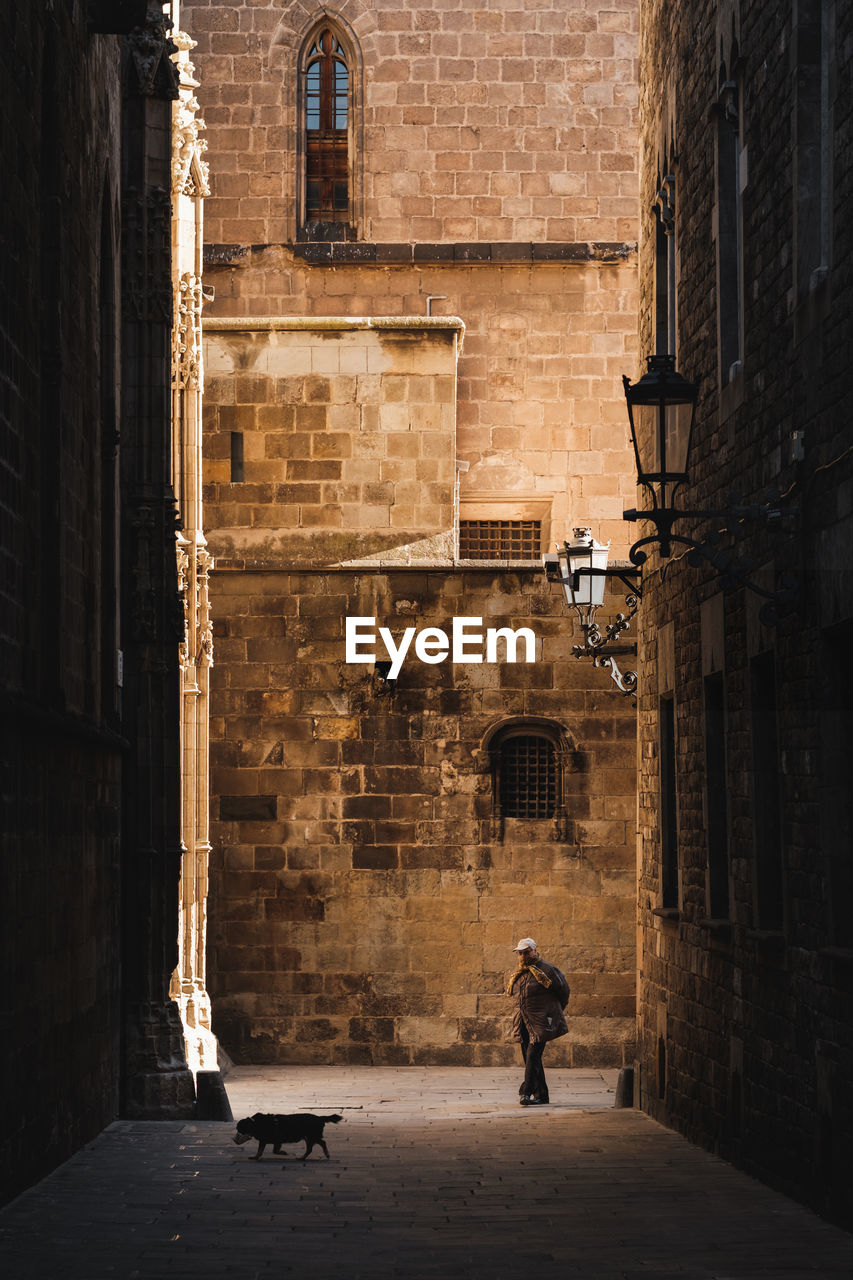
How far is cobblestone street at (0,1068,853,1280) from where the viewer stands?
24.6ft

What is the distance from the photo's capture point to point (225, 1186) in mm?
10180

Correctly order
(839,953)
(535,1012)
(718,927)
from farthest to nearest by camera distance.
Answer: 1. (535,1012)
2. (718,927)
3. (839,953)

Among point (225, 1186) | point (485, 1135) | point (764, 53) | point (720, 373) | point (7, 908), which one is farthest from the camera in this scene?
point (485, 1135)

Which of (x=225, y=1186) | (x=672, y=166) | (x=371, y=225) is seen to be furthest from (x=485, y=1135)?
(x=371, y=225)

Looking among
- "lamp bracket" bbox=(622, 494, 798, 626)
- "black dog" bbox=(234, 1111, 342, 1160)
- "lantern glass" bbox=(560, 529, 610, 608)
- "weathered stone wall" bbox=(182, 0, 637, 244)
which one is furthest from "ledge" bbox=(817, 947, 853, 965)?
"weathered stone wall" bbox=(182, 0, 637, 244)

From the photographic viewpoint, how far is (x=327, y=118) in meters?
25.8

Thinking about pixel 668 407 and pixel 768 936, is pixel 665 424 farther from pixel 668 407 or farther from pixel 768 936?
pixel 768 936

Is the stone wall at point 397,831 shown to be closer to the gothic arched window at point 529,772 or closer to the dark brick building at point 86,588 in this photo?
the gothic arched window at point 529,772

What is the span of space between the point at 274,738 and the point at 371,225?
784 cm

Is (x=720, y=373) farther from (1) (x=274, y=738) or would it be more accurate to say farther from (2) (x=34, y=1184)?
(1) (x=274, y=738)

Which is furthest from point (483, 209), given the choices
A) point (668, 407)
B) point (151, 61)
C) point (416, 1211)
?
point (416, 1211)

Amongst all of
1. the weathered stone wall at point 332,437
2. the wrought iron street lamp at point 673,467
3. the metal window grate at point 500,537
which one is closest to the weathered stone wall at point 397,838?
the weathered stone wall at point 332,437

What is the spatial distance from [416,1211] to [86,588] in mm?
5435

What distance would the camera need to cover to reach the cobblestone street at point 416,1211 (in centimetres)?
749
